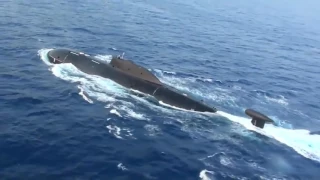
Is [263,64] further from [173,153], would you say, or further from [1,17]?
[1,17]

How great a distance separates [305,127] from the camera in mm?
55531

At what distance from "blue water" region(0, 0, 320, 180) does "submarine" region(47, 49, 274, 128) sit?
5.41 ft

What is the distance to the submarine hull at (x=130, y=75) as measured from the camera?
54406 mm

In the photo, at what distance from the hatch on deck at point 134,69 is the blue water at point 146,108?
4156 mm

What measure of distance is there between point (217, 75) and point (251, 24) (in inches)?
3266

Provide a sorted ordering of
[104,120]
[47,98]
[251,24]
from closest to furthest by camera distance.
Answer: [104,120]
[47,98]
[251,24]

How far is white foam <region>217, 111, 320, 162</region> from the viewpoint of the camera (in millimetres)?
47031

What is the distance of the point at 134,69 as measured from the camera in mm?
60469

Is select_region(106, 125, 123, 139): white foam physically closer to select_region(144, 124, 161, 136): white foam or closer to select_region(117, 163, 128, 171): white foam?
select_region(144, 124, 161, 136): white foam

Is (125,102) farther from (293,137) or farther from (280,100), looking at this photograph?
(280,100)

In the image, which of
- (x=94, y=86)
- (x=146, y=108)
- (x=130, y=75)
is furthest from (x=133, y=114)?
(x=130, y=75)

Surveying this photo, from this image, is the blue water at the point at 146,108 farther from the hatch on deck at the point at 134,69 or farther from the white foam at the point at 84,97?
the hatch on deck at the point at 134,69

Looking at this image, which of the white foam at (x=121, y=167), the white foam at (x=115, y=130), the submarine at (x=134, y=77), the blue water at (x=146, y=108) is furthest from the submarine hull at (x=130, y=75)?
the white foam at (x=121, y=167)

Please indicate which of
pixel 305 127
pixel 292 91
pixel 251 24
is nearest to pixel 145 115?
pixel 305 127
